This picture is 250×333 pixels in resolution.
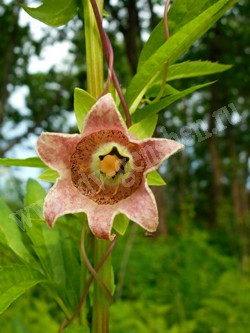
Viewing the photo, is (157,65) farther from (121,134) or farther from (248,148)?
(248,148)

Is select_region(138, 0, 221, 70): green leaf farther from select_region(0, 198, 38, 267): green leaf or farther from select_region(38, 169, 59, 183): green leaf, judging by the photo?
select_region(0, 198, 38, 267): green leaf

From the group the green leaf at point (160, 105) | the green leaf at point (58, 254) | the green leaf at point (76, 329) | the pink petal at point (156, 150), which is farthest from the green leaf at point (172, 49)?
the green leaf at point (76, 329)

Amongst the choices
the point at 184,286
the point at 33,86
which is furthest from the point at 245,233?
the point at 184,286

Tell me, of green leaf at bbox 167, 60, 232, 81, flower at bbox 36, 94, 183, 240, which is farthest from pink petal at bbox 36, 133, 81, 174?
green leaf at bbox 167, 60, 232, 81

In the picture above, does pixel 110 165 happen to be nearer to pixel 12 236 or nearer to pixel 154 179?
pixel 154 179

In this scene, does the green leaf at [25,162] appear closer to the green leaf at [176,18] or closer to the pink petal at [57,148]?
the pink petal at [57,148]
